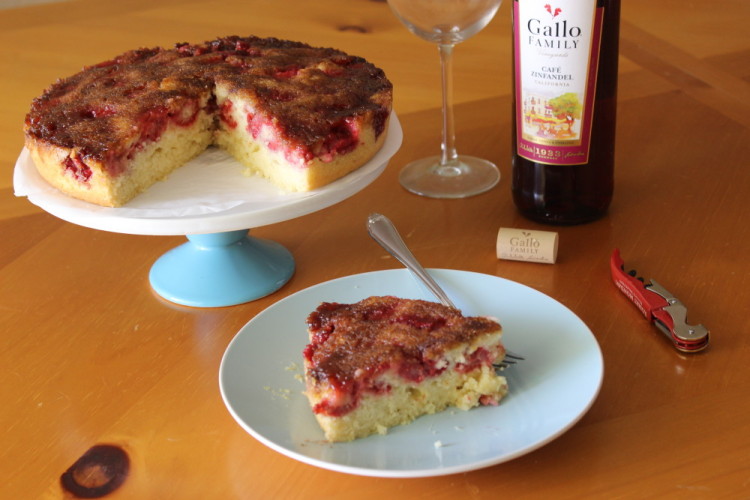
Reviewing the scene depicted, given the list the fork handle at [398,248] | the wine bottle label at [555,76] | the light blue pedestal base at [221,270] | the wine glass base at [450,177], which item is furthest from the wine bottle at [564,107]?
the light blue pedestal base at [221,270]

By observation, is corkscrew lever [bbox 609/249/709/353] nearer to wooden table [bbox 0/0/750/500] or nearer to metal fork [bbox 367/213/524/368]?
wooden table [bbox 0/0/750/500]

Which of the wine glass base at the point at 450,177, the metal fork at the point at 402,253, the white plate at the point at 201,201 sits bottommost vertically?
the wine glass base at the point at 450,177

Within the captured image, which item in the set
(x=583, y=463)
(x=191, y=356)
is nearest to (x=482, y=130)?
(x=191, y=356)

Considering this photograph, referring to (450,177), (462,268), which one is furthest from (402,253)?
(450,177)

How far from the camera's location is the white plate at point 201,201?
1.18 meters

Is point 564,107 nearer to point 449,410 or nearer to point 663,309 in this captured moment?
point 663,309

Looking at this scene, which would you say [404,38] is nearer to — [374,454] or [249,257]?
[249,257]

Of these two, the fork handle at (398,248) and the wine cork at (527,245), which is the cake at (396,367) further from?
the wine cork at (527,245)

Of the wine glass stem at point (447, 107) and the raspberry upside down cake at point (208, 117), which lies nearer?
the raspberry upside down cake at point (208, 117)

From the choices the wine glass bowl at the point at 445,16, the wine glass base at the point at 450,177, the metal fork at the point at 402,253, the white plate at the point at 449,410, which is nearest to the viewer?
the white plate at the point at 449,410

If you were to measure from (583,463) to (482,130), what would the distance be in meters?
0.94

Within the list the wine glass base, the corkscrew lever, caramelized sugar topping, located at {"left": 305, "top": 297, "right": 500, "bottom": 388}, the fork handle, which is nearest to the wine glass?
the wine glass base

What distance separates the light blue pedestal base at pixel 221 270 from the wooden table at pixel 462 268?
2 cm

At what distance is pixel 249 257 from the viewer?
135cm
